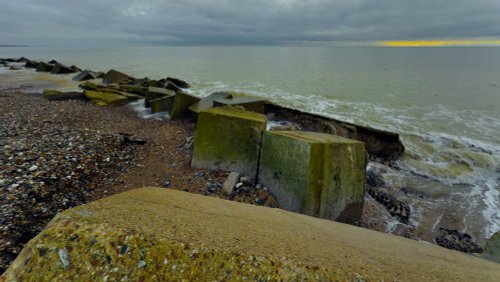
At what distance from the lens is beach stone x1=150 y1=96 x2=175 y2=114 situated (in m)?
9.95

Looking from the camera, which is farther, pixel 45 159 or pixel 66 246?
pixel 45 159

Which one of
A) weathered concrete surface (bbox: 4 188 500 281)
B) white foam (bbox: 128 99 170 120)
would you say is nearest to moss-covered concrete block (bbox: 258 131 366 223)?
weathered concrete surface (bbox: 4 188 500 281)

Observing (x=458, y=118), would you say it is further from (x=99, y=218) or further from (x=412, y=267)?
(x=99, y=218)

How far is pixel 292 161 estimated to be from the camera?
3.98m

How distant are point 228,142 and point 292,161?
1.55 metres

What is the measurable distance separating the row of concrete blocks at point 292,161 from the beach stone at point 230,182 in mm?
211

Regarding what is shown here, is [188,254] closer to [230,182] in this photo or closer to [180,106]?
[230,182]

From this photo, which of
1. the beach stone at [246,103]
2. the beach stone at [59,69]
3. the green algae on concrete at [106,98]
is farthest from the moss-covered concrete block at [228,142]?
the beach stone at [59,69]

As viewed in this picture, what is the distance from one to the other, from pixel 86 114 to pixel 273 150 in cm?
757

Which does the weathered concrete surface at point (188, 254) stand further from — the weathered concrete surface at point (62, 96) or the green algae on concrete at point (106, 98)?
the weathered concrete surface at point (62, 96)

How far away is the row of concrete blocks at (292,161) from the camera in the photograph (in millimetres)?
3762

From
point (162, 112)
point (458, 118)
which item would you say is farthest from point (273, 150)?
point (458, 118)

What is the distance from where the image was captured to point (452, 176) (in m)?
6.96

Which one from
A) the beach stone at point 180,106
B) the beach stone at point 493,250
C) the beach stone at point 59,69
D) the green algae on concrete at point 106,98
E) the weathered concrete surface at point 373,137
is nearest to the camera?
the beach stone at point 493,250
